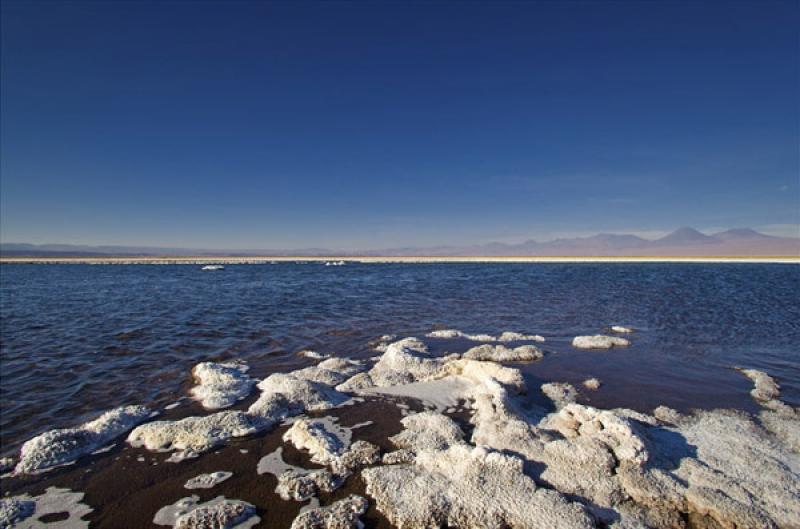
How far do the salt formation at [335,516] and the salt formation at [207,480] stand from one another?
1.62 metres

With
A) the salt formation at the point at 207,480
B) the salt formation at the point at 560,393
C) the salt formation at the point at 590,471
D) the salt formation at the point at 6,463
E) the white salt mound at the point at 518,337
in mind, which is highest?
the salt formation at the point at 590,471

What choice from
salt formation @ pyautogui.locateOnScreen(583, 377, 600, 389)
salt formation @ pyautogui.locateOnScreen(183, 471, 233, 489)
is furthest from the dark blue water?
salt formation @ pyautogui.locateOnScreen(183, 471, 233, 489)

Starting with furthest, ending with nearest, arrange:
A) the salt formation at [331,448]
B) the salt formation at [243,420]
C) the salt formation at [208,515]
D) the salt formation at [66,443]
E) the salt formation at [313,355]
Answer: the salt formation at [313,355]
the salt formation at [243,420]
the salt formation at [66,443]
the salt formation at [331,448]
the salt formation at [208,515]

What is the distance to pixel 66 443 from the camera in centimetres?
623

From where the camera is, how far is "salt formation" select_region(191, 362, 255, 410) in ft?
27.1

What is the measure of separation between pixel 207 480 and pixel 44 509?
2052 millimetres

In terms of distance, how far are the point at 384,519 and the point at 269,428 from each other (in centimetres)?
334

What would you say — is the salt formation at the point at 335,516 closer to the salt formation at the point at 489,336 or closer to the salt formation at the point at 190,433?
the salt formation at the point at 190,433

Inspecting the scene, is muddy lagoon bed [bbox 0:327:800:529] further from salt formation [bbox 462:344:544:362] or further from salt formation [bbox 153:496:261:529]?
salt formation [bbox 462:344:544:362]

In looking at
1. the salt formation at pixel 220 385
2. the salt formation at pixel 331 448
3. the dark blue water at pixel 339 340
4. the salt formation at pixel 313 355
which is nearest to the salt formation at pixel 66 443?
the dark blue water at pixel 339 340

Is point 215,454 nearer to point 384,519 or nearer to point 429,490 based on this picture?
point 384,519

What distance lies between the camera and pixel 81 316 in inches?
760

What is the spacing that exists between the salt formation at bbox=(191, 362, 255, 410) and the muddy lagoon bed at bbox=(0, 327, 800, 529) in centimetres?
11

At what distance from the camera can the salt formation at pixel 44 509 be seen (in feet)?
15.2
